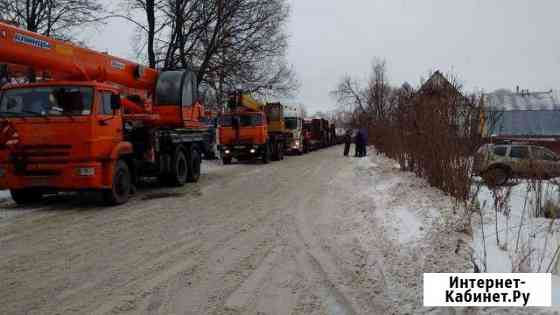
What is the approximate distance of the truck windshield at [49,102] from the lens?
8398 mm

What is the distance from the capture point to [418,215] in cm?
689

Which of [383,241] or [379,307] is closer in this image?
[379,307]

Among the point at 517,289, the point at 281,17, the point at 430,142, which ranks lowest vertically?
the point at 517,289

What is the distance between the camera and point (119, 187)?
370 inches

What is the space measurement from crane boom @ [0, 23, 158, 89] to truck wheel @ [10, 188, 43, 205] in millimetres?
2654

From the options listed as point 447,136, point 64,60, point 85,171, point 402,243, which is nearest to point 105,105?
point 64,60

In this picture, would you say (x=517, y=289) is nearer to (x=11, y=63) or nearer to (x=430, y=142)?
(x=430, y=142)

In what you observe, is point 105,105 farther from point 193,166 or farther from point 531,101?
point 531,101

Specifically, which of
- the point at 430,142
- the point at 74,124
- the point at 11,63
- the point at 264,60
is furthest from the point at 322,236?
the point at 264,60

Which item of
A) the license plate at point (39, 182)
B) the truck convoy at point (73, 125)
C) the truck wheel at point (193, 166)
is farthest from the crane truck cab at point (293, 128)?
the license plate at point (39, 182)

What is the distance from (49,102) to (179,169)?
15.5 feet

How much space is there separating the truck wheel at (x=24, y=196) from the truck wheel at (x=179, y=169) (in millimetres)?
3480

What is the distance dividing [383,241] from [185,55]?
18.9m

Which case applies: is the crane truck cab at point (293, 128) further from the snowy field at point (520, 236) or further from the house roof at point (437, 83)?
the snowy field at point (520, 236)
